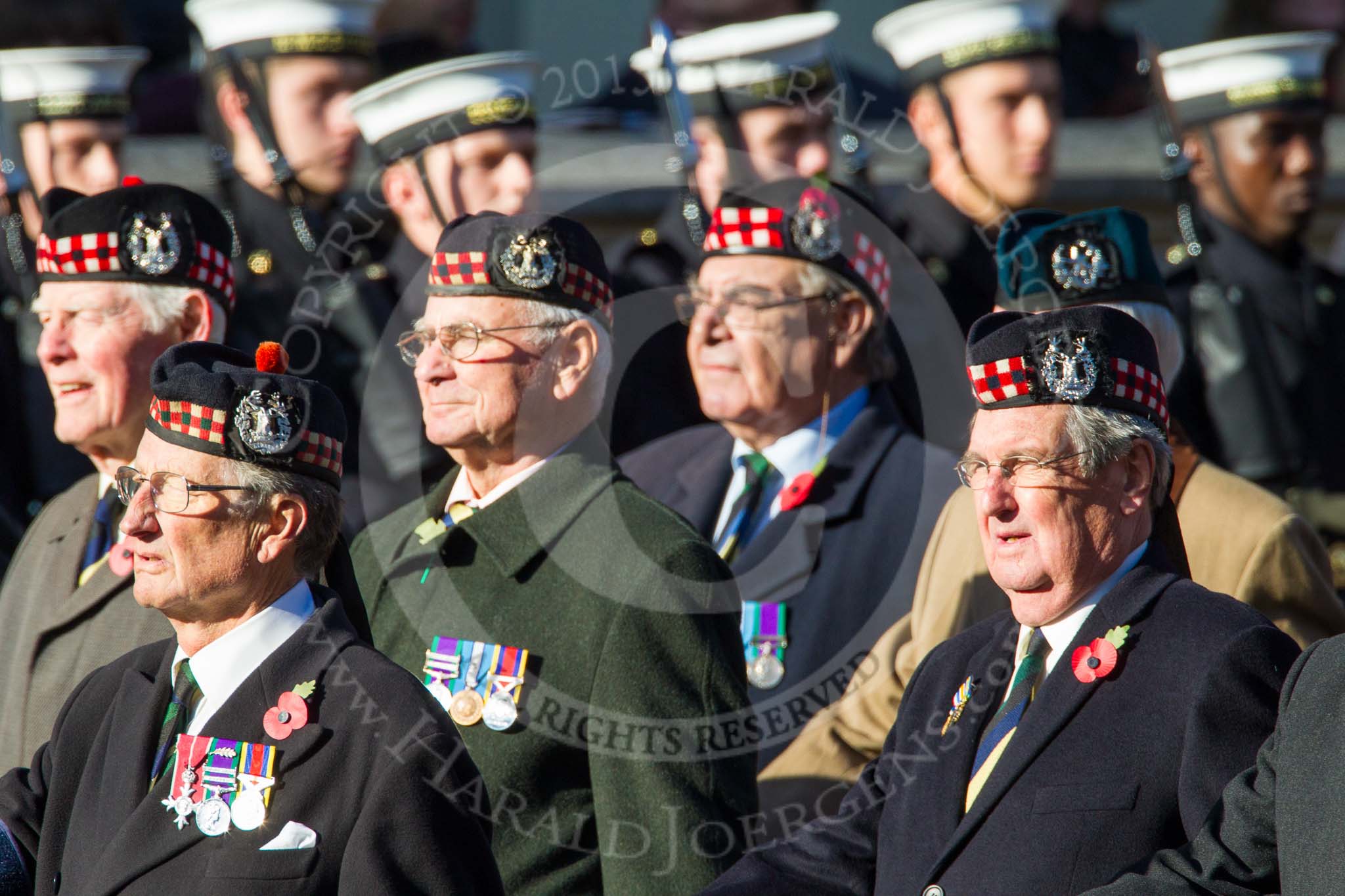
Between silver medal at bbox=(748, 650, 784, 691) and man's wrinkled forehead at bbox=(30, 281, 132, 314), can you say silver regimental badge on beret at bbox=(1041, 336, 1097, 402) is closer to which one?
silver medal at bbox=(748, 650, 784, 691)

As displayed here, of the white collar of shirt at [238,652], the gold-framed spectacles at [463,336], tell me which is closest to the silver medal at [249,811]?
the white collar of shirt at [238,652]

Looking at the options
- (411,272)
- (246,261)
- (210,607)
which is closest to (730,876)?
(210,607)

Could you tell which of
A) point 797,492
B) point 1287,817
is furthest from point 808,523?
point 1287,817

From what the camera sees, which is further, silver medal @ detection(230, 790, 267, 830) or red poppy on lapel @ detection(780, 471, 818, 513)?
red poppy on lapel @ detection(780, 471, 818, 513)

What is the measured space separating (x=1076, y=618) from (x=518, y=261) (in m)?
1.59

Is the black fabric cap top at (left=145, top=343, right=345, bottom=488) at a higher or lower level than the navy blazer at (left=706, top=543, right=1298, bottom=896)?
higher

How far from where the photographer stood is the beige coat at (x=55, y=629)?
15.6 feet

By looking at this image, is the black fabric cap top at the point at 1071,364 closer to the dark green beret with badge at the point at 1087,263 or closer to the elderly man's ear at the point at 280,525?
the dark green beret with badge at the point at 1087,263

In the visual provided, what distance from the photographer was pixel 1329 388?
24.2ft

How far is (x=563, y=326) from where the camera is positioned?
15.4 ft

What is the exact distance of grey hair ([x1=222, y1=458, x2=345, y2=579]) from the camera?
3.85 metres

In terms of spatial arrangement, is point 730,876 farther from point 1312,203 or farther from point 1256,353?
point 1312,203

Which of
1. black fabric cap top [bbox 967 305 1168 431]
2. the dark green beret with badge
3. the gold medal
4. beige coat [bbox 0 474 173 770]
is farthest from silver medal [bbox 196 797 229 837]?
the dark green beret with badge

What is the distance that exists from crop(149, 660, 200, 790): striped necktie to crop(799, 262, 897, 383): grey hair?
7.74 ft
